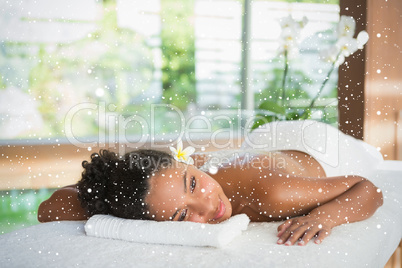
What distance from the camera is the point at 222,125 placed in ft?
12.1

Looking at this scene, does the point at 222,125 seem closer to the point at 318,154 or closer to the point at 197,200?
the point at 318,154

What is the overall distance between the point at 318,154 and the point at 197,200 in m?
0.73

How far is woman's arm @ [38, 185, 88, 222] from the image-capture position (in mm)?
1197

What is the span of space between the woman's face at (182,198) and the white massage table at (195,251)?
0.10 metres

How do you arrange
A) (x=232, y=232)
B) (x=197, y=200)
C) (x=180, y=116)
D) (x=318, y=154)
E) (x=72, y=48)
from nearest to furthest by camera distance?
(x=232, y=232) → (x=197, y=200) → (x=318, y=154) → (x=72, y=48) → (x=180, y=116)

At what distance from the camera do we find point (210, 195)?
104 centimetres

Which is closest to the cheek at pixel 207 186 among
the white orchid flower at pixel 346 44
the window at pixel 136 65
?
the white orchid flower at pixel 346 44

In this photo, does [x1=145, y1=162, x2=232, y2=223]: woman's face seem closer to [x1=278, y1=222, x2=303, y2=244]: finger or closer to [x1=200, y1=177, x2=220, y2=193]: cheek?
[x1=200, y1=177, x2=220, y2=193]: cheek

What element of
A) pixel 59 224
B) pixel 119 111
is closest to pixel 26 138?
pixel 119 111

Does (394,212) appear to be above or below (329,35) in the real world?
below

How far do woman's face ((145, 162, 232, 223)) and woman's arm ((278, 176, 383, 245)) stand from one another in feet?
0.57

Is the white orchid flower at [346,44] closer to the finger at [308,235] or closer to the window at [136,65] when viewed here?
the finger at [308,235]

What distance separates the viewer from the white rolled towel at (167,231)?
861 mm

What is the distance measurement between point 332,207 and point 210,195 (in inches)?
11.9
